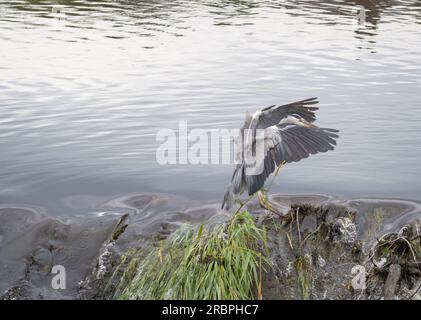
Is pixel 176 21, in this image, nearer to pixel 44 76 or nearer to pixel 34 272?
pixel 44 76

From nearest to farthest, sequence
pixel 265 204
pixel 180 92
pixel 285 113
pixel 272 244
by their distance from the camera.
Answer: pixel 272 244
pixel 265 204
pixel 285 113
pixel 180 92

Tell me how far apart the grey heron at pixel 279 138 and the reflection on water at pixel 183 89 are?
1.25 meters

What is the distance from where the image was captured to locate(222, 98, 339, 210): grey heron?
633 centimetres

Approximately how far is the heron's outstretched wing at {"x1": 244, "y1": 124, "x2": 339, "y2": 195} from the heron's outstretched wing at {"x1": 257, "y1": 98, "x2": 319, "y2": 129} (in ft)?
0.24

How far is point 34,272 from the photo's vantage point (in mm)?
6387

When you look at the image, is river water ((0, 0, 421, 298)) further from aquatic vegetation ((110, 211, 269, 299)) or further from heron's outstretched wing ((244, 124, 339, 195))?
aquatic vegetation ((110, 211, 269, 299))

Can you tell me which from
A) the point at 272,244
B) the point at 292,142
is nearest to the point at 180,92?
the point at 292,142

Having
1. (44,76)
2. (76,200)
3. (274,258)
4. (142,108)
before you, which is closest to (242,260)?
(274,258)

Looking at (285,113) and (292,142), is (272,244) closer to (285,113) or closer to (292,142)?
(292,142)

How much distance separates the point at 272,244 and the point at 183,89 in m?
6.40

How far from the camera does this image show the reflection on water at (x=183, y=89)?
8242mm

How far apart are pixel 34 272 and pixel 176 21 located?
12.7 meters

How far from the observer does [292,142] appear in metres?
6.47

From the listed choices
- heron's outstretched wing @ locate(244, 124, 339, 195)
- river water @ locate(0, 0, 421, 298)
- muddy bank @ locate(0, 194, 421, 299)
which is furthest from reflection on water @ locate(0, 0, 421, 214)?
heron's outstretched wing @ locate(244, 124, 339, 195)
